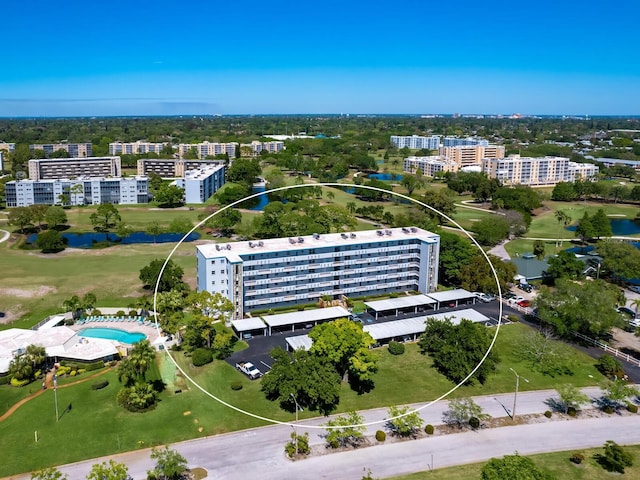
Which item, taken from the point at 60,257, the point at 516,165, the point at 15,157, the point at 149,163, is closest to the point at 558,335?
the point at 60,257

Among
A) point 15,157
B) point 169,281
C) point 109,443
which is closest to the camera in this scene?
point 109,443

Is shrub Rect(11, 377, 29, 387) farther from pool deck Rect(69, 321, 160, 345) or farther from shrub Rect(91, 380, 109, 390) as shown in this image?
pool deck Rect(69, 321, 160, 345)

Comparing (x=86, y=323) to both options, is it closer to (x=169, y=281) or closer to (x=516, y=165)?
(x=169, y=281)

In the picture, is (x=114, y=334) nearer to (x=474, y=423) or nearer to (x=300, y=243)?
(x=300, y=243)

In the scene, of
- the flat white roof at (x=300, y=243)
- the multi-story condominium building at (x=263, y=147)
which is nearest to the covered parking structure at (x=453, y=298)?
the flat white roof at (x=300, y=243)

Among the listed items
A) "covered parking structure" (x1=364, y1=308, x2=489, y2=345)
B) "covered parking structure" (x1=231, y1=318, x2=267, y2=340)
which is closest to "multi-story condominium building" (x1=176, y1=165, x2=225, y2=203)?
"covered parking structure" (x1=231, y1=318, x2=267, y2=340)
